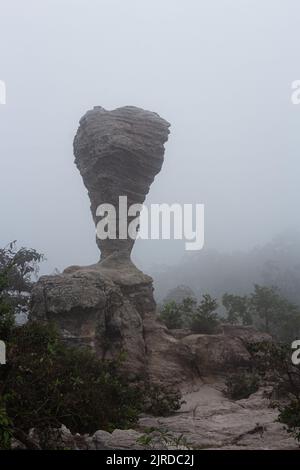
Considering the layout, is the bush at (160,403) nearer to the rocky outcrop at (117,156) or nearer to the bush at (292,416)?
the bush at (292,416)

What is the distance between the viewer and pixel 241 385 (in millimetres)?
20266

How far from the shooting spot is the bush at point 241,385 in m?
19.9

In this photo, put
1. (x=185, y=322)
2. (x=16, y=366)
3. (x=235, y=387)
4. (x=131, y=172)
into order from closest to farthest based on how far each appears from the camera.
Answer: (x=16, y=366) < (x=235, y=387) < (x=131, y=172) < (x=185, y=322)

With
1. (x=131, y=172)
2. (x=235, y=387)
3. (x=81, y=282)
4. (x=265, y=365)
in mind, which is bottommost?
(x=235, y=387)

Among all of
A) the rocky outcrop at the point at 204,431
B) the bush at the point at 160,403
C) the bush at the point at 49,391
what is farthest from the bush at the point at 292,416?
the bush at the point at 160,403

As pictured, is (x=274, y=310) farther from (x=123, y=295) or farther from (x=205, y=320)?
(x=123, y=295)

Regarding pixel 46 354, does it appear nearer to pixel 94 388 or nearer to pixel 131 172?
pixel 94 388

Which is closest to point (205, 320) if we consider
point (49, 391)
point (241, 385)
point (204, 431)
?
point (241, 385)

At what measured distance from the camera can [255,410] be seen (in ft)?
54.1

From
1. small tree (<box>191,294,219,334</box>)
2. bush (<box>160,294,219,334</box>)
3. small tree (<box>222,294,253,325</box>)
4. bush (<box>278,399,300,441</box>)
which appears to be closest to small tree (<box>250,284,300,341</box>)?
small tree (<box>222,294,253,325</box>)

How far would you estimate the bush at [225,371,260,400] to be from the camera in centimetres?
1992

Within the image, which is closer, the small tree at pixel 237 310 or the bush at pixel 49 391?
the bush at pixel 49 391
